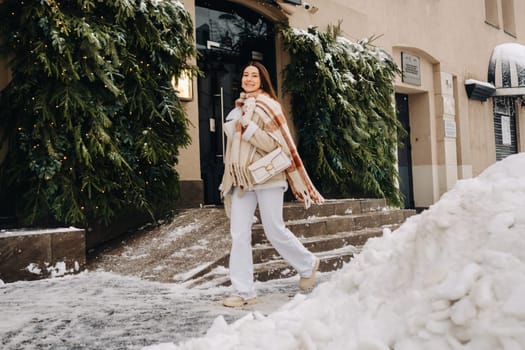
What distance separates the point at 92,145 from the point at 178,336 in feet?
8.74

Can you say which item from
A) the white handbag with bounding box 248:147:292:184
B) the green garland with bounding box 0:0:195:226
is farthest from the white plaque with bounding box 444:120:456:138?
the white handbag with bounding box 248:147:292:184

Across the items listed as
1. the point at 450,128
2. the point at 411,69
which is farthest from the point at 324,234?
the point at 450,128

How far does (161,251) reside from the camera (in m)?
5.16

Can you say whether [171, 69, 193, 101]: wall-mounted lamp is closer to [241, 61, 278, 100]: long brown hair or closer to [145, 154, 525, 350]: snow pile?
[241, 61, 278, 100]: long brown hair

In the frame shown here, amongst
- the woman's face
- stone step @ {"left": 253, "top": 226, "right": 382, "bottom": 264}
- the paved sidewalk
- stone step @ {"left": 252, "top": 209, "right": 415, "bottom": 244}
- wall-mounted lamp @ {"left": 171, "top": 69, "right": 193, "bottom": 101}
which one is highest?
wall-mounted lamp @ {"left": 171, "top": 69, "right": 193, "bottom": 101}

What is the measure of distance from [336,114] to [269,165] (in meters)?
4.35

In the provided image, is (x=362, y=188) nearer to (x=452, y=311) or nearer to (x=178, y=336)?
(x=178, y=336)

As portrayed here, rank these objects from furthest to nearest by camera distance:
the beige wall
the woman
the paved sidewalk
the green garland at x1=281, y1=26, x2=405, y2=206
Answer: the beige wall
the green garland at x1=281, y1=26, x2=405, y2=206
the woman
the paved sidewalk

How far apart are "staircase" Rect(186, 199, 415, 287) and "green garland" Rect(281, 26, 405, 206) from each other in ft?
2.52

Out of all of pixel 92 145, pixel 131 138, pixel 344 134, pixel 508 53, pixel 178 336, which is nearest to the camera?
pixel 178 336

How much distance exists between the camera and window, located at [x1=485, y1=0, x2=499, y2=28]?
15.2 metres

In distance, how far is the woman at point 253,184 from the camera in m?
3.77

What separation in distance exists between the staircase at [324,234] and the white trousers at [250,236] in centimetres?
74

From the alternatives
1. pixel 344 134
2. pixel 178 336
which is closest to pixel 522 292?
pixel 178 336
